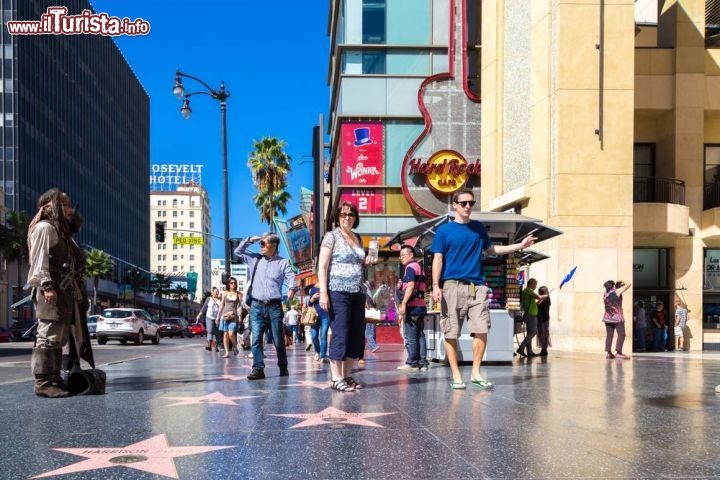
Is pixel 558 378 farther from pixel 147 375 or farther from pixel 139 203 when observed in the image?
pixel 139 203

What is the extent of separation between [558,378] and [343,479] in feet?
21.8

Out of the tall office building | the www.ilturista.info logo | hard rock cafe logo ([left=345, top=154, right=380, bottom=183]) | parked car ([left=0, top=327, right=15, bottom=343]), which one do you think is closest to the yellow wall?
hard rock cafe logo ([left=345, top=154, right=380, bottom=183])

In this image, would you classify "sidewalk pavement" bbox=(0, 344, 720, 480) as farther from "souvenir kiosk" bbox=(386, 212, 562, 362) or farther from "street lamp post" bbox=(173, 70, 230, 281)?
"street lamp post" bbox=(173, 70, 230, 281)

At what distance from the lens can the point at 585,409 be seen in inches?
253

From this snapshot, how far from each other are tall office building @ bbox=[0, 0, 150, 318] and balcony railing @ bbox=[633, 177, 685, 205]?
58002 mm

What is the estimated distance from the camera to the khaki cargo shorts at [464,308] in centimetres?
781

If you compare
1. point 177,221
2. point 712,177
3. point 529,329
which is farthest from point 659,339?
point 177,221

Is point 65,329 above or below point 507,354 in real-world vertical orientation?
above

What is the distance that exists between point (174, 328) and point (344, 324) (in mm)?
51189

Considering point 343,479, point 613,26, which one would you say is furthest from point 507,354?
point 613,26

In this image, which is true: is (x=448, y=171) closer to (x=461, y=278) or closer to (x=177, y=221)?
(x=461, y=278)

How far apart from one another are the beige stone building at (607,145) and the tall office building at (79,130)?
182 ft

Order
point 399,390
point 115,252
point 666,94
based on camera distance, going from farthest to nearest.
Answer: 1. point 115,252
2. point 666,94
3. point 399,390

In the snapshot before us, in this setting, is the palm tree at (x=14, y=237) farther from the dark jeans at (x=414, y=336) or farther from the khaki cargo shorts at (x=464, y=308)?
the khaki cargo shorts at (x=464, y=308)
